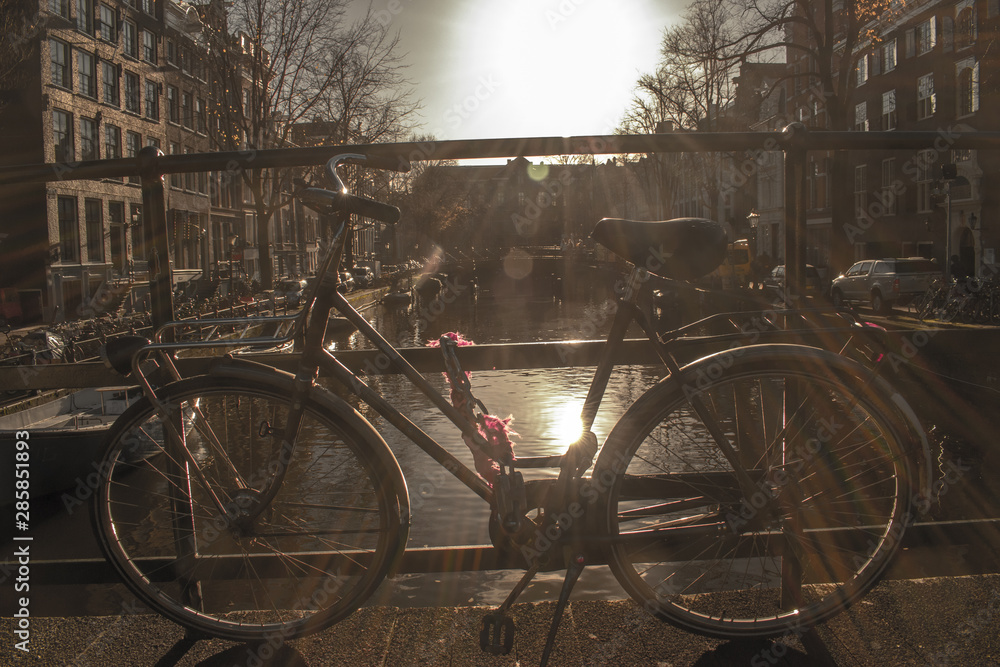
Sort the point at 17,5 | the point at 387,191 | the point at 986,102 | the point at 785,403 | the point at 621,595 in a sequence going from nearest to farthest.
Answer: the point at 785,403
the point at 621,595
the point at 17,5
the point at 986,102
the point at 387,191

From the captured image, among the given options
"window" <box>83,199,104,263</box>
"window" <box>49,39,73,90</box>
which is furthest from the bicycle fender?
"window" <box>83,199,104,263</box>

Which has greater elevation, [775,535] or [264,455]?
[264,455]

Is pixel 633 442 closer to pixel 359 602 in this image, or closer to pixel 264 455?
pixel 359 602

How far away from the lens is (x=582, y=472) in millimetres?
2156

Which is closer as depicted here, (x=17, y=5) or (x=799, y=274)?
(x=799, y=274)

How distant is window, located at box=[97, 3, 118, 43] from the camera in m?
32.3

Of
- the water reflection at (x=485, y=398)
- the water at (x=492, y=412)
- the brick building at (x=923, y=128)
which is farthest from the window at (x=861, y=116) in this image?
the water at (x=492, y=412)

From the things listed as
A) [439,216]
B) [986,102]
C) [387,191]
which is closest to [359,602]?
[986,102]

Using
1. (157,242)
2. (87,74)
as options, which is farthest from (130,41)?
(157,242)

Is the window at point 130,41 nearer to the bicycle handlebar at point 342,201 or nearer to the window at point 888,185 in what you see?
the window at point 888,185

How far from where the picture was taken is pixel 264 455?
7.64 feet

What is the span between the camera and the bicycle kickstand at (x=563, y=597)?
76.9 inches

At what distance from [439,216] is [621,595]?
65783 mm

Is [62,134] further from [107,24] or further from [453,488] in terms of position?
[453,488]
